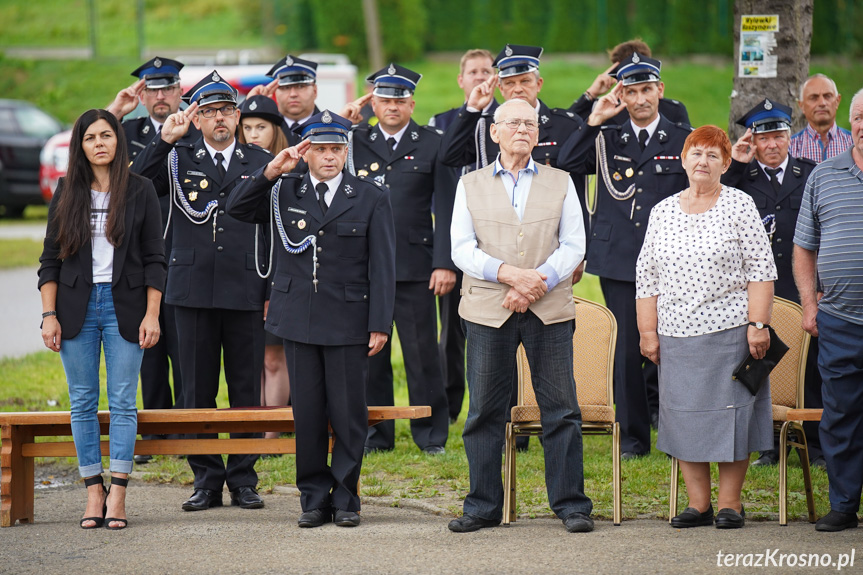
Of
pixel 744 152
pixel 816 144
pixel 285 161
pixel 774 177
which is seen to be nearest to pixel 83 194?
pixel 285 161

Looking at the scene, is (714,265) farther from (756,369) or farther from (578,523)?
(578,523)

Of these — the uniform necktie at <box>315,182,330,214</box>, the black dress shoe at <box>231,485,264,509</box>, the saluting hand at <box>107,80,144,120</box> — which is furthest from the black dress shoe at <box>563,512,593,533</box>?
the saluting hand at <box>107,80,144,120</box>

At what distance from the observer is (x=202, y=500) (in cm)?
653

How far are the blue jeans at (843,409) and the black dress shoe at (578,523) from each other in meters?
1.24

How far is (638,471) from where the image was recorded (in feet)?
22.9

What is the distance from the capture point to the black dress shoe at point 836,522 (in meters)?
5.74

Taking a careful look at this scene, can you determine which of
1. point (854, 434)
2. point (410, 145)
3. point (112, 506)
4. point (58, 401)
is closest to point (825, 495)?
point (854, 434)

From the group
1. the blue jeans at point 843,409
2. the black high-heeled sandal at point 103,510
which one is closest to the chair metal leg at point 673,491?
the blue jeans at point 843,409

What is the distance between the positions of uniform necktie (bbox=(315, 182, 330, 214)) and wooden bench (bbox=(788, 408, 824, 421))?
8.74ft

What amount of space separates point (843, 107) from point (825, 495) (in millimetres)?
19986

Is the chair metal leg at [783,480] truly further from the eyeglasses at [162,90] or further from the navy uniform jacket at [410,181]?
the eyeglasses at [162,90]

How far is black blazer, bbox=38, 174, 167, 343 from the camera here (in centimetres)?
610

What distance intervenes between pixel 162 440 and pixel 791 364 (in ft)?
11.5

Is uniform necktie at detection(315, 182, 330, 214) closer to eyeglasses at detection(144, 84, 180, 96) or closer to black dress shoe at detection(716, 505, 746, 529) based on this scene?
eyeglasses at detection(144, 84, 180, 96)
